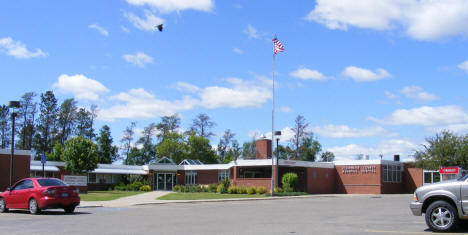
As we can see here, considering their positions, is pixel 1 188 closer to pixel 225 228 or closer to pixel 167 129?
pixel 225 228

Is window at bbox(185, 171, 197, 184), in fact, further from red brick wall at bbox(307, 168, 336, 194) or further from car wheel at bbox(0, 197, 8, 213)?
car wheel at bbox(0, 197, 8, 213)

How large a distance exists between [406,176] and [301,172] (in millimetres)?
12009

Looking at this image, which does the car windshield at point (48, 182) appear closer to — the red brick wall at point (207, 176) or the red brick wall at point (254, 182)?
the red brick wall at point (254, 182)

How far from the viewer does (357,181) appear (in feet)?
171

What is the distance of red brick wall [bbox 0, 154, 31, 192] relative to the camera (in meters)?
41.1

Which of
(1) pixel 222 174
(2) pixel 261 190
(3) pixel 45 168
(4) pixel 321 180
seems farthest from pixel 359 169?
(3) pixel 45 168

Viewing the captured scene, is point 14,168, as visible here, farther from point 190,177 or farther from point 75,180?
point 190,177

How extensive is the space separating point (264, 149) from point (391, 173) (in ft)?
44.4

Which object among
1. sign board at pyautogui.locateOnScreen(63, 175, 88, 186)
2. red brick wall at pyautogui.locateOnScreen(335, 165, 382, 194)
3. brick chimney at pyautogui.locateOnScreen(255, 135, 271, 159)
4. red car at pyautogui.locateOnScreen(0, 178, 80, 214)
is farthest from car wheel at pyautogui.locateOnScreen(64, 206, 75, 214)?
red brick wall at pyautogui.locateOnScreen(335, 165, 382, 194)

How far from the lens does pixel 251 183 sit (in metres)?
48.1

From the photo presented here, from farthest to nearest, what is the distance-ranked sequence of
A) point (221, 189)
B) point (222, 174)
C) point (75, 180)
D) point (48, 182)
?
point (222, 174) → point (221, 189) → point (75, 180) → point (48, 182)

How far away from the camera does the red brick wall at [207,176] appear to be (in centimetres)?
5522

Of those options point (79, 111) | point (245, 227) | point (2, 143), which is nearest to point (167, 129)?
point (79, 111)

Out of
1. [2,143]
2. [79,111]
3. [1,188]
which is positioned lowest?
[1,188]
